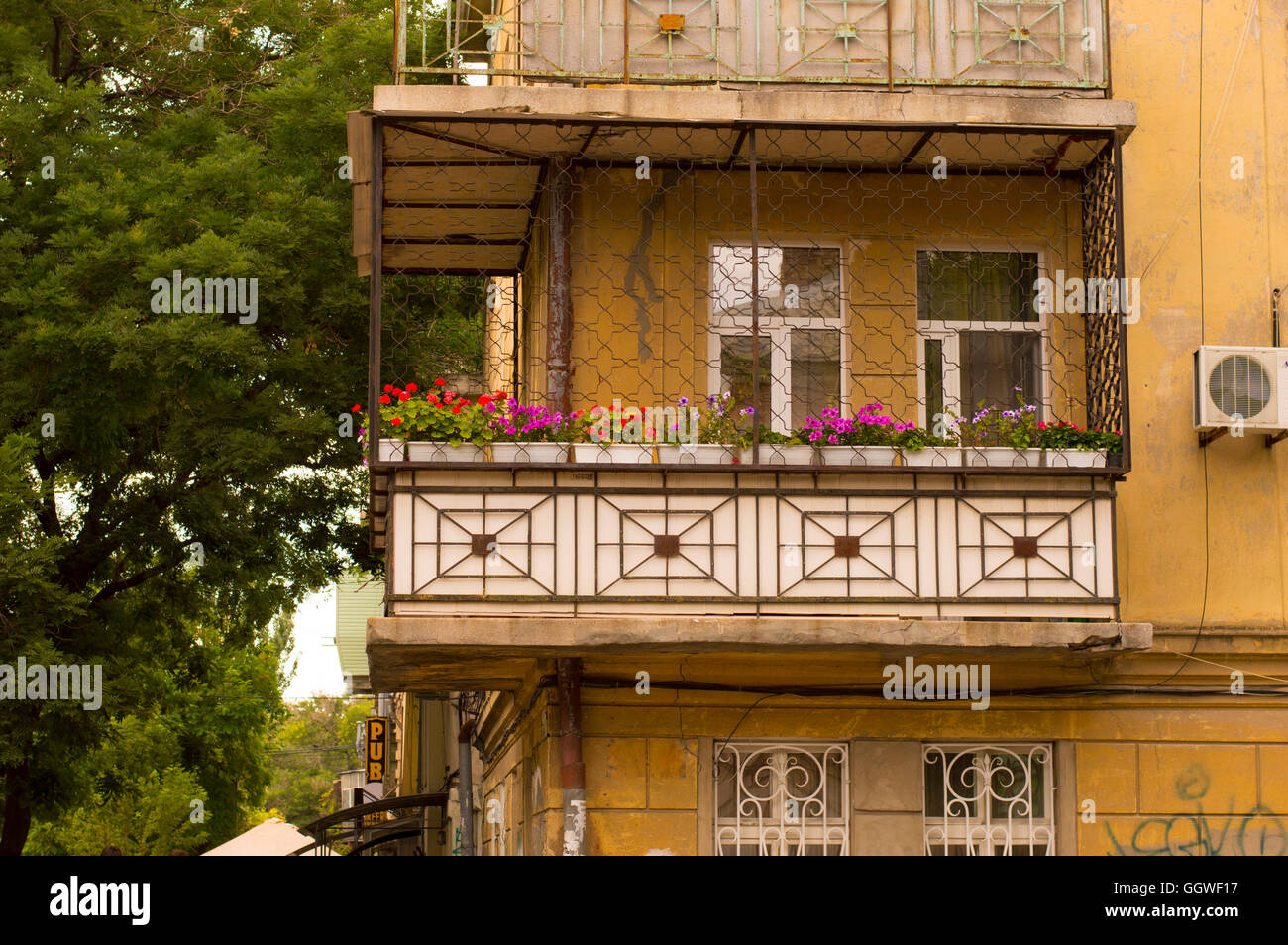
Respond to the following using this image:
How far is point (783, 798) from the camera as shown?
12297 millimetres

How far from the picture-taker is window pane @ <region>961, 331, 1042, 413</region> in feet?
42.5

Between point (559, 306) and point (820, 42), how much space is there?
114 inches

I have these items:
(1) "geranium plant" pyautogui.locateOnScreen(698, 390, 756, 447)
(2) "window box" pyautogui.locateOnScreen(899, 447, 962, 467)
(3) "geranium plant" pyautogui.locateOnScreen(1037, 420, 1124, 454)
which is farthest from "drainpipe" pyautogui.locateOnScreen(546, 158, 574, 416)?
(3) "geranium plant" pyautogui.locateOnScreen(1037, 420, 1124, 454)

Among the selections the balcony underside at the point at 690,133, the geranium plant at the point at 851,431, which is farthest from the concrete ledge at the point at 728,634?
the balcony underside at the point at 690,133

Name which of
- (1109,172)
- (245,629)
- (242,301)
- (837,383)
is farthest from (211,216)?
(1109,172)

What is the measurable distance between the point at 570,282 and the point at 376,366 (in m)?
1.83

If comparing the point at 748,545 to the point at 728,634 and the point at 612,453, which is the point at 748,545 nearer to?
the point at 728,634

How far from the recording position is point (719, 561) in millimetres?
11508

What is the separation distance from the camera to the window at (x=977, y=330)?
12945mm

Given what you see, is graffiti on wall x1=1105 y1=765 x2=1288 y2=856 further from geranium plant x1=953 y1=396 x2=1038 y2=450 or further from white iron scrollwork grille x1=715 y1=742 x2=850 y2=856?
geranium plant x1=953 y1=396 x2=1038 y2=450

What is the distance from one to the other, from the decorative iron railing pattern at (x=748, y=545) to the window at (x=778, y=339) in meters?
1.36

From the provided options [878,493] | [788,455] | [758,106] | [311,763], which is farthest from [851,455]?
[311,763]

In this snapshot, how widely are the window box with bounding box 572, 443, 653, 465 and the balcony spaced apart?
0.03 metres

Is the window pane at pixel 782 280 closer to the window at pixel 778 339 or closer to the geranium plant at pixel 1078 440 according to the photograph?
the window at pixel 778 339
